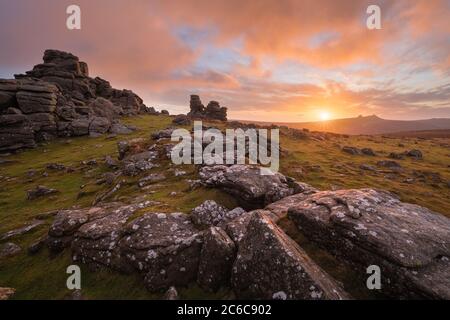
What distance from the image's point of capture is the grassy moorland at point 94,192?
11.2 metres

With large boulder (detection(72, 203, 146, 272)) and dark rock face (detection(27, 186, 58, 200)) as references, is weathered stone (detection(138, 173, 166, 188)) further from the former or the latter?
dark rock face (detection(27, 186, 58, 200))

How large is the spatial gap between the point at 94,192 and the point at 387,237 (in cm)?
2490

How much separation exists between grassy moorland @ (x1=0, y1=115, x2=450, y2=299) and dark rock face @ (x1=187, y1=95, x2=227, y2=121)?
66.8 metres

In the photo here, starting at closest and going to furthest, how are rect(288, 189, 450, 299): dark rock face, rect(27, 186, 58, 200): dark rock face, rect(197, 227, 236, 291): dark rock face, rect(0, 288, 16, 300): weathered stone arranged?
rect(288, 189, 450, 299): dark rock face
rect(197, 227, 236, 291): dark rock face
rect(0, 288, 16, 300): weathered stone
rect(27, 186, 58, 200): dark rock face

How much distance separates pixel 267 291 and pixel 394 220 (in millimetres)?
6661

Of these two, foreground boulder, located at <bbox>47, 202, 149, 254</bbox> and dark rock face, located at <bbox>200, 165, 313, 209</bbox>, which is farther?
dark rock face, located at <bbox>200, 165, 313, 209</bbox>

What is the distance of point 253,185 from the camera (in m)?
15.7

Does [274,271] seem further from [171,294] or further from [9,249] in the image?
[9,249]

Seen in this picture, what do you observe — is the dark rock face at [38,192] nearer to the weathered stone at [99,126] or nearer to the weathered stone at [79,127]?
the weathered stone at [99,126]

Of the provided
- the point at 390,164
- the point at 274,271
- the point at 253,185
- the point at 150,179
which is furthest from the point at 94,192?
the point at 390,164

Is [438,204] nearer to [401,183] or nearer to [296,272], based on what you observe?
[401,183]

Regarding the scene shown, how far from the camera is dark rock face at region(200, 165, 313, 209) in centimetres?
1554

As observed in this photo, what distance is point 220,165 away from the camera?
807 inches

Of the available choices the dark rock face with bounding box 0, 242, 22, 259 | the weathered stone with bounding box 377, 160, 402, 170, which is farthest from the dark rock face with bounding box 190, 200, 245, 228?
the weathered stone with bounding box 377, 160, 402, 170
